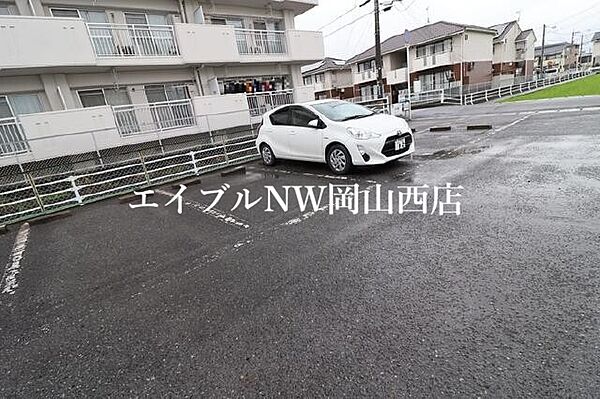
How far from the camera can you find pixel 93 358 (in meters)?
2.05

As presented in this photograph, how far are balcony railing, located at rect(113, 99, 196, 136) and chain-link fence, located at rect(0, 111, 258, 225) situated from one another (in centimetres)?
18

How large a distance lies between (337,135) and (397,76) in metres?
27.8

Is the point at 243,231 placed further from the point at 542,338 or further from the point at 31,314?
the point at 542,338

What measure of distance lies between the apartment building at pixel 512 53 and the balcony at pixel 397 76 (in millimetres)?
9558

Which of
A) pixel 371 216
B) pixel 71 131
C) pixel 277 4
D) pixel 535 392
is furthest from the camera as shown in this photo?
pixel 277 4

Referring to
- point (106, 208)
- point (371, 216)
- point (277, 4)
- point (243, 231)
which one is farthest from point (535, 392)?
point (277, 4)

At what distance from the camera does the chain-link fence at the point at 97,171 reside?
5.95 m

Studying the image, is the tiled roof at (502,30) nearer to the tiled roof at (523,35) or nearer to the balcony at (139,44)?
the tiled roof at (523,35)

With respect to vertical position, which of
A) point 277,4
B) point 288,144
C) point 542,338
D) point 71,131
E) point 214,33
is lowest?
point 542,338

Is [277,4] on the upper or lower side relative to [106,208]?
upper

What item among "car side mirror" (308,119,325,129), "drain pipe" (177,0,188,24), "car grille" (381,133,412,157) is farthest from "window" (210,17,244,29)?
"car grille" (381,133,412,157)

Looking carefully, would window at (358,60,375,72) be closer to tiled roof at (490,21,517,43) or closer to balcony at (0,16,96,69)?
tiled roof at (490,21,517,43)

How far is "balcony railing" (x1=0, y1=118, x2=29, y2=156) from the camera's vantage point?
792 cm

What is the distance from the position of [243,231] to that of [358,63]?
3561cm
